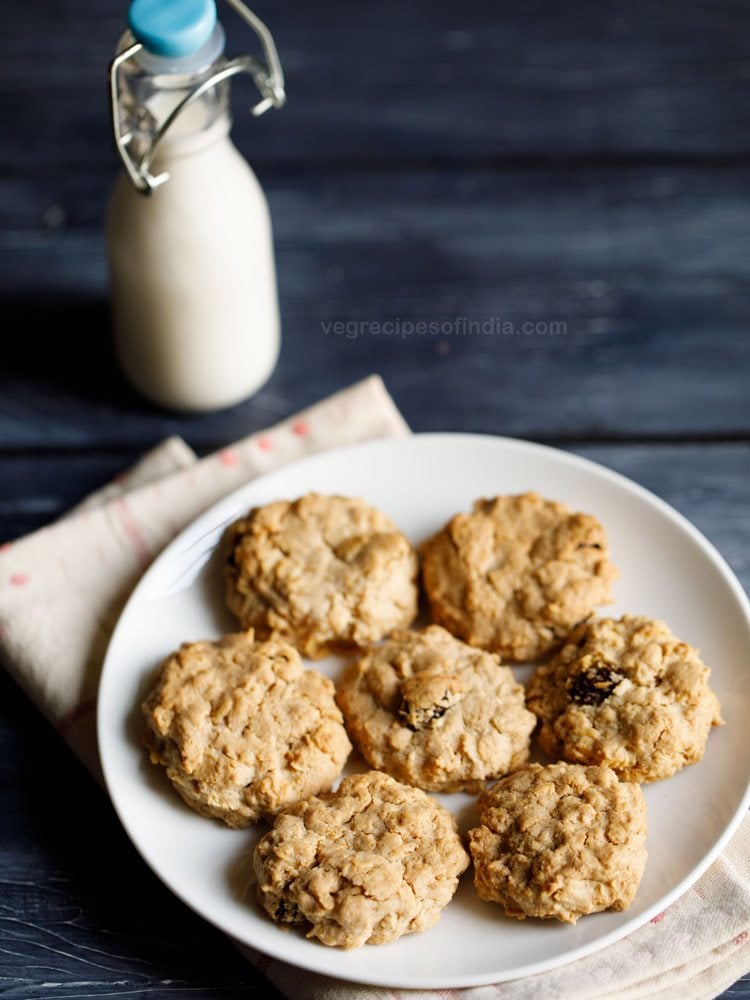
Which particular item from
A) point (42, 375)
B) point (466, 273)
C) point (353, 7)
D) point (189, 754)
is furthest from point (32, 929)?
point (353, 7)

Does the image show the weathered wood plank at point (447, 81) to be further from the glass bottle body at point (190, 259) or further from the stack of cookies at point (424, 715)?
the stack of cookies at point (424, 715)

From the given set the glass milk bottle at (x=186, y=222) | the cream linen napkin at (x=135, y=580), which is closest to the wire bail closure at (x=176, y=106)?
the glass milk bottle at (x=186, y=222)

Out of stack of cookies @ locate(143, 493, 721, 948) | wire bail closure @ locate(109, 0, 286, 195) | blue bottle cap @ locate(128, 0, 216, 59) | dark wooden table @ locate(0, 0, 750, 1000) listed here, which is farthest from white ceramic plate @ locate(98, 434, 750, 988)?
blue bottle cap @ locate(128, 0, 216, 59)

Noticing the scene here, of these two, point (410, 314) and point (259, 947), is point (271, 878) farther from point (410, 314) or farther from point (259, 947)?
point (410, 314)

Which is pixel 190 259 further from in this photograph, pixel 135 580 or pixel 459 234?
pixel 459 234

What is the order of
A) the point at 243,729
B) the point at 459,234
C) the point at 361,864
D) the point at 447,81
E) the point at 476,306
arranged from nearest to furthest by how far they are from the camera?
the point at 361,864 → the point at 243,729 → the point at 476,306 → the point at 459,234 → the point at 447,81

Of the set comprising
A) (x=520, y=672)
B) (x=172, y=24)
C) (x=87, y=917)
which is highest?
(x=172, y=24)

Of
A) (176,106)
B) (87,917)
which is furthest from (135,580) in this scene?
(176,106)
